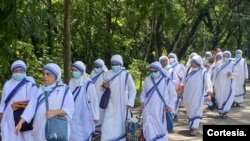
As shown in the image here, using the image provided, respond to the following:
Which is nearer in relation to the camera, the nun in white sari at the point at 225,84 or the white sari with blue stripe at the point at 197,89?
the white sari with blue stripe at the point at 197,89

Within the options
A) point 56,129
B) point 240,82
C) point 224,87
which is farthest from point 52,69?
point 240,82

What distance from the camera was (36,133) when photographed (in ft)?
23.4

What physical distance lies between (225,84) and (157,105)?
581 cm

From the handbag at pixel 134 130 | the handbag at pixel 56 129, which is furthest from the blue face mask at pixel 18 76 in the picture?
the handbag at pixel 134 130

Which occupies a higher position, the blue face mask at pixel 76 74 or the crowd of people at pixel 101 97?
the blue face mask at pixel 76 74

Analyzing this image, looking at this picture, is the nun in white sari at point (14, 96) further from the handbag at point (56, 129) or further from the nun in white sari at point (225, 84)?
the nun in white sari at point (225, 84)

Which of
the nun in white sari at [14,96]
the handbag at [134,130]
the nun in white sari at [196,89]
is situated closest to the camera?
the nun in white sari at [14,96]

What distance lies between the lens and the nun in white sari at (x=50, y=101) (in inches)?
271

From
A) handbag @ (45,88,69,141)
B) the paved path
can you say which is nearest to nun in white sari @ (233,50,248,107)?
the paved path

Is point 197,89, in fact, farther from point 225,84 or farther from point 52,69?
point 52,69

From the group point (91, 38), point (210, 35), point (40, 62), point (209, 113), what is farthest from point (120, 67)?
point (210, 35)

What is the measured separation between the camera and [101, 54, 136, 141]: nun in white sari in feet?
31.9

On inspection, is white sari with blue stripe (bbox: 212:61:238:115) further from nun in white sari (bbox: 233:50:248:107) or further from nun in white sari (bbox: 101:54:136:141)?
nun in white sari (bbox: 101:54:136:141)

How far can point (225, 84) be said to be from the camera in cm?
1477
